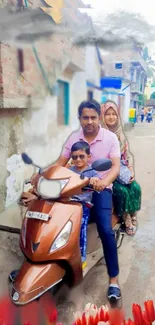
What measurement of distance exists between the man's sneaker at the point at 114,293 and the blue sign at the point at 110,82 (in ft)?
4.30

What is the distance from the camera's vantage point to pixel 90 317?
1220 millimetres

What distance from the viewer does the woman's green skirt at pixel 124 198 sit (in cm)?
239

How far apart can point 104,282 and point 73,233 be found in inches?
28.5

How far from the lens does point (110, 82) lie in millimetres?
1892

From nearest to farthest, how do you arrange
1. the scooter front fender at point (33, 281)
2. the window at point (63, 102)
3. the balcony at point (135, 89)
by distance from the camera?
the scooter front fender at point (33, 281), the window at point (63, 102), the balcony at point (135, 89)

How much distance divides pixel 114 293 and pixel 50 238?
2.23 ft

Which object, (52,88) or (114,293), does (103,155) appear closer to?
(52,88)

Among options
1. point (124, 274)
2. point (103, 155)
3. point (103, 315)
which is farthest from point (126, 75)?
point (103, 315)

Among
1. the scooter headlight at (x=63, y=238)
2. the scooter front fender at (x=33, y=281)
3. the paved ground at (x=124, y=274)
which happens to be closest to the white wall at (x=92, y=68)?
the scooter headlight at (x=63, y=238)

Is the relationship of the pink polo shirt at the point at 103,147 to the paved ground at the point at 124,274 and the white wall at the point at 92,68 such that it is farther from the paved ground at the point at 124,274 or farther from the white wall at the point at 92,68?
the paved ground at the point at 124,274

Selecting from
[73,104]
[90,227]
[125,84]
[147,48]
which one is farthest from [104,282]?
[147,48]

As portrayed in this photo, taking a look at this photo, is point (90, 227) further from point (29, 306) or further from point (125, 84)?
point (125, 84)

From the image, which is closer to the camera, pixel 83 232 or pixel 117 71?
pixel 83 232

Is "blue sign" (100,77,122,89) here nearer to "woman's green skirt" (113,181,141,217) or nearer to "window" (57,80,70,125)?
"window" (57,80,70,125)
